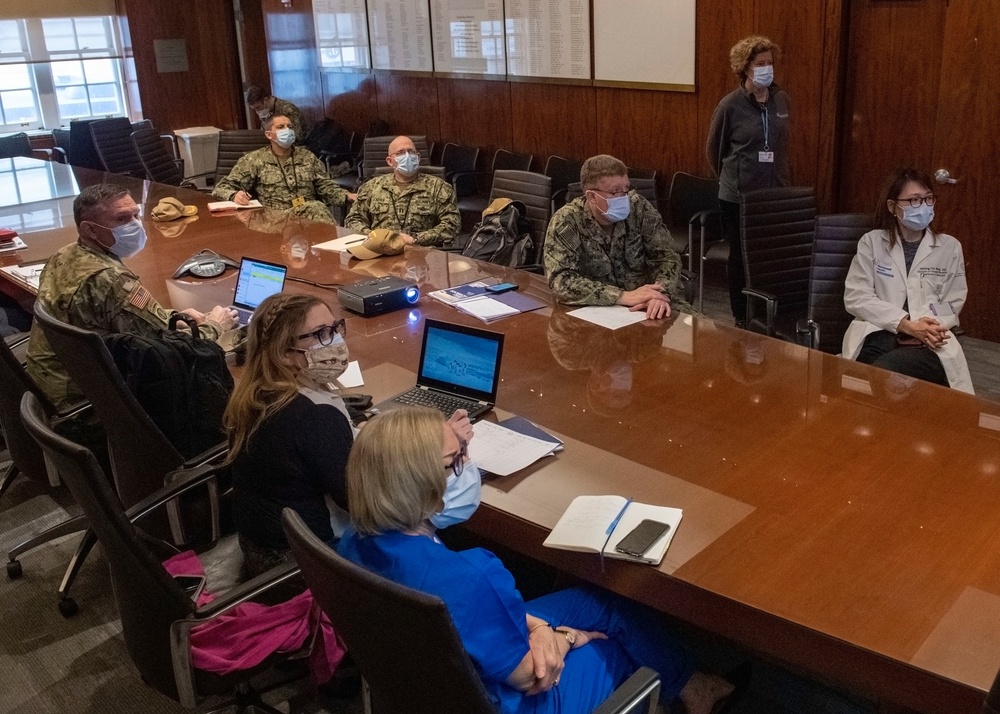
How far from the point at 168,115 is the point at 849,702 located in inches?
368

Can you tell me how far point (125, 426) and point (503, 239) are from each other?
2.42 m

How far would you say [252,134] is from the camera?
21.7 feet

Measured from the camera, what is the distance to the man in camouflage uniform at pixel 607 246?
3.71m

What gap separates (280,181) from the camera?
231 inches

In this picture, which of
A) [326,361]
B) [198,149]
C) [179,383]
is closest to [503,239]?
[179,383]

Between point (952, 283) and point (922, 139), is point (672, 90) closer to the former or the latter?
point (922, 139)

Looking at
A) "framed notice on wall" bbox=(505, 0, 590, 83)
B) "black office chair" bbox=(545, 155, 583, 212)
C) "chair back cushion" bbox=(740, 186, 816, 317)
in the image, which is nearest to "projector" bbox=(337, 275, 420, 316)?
"chair back cushion" bbox=(740, 186, 816, 317)

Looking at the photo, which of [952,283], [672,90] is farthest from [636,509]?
[672,90]

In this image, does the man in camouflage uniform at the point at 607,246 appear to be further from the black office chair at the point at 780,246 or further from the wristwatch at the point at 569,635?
the wristwatch at the point at 569,635

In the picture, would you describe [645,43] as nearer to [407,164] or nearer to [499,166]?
[499,166]

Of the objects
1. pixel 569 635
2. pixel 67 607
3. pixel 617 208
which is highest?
pixel 617 208

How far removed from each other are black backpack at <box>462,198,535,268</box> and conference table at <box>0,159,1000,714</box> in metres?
1.17

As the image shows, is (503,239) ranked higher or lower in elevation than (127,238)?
lower

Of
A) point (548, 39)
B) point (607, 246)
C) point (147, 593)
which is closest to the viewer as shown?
point (147, 593)
